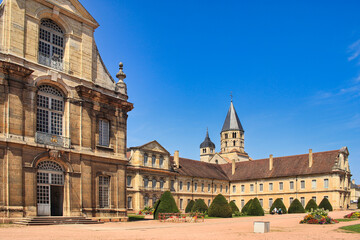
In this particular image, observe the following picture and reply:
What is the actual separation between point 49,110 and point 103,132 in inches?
162

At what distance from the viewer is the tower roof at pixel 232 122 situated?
3799 inches

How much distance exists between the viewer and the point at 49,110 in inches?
862

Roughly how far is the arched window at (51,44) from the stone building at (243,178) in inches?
975

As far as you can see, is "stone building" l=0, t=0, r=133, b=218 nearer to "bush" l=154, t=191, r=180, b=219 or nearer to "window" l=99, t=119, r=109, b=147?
"window" l=99, t=119, r=109, b=147

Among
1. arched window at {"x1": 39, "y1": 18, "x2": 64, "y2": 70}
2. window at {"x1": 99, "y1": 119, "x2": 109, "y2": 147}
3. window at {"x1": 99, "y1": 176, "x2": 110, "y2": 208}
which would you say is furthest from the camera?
window at {"x1": 99, "y1": 119, "x2": 109, "y2": 147}

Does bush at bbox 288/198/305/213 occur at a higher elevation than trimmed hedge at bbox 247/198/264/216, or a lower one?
lower

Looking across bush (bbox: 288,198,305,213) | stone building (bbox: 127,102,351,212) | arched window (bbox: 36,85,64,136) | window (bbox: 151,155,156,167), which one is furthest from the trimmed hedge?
arched window (bbox: 36,85,64,136)

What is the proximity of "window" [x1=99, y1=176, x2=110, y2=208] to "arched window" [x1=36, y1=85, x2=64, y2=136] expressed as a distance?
13.6ft

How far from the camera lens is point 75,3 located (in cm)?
2402

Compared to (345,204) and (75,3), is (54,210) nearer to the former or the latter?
(75,3)

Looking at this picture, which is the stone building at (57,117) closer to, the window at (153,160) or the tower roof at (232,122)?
the window at (153,160)

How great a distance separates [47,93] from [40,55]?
2148 millimetres

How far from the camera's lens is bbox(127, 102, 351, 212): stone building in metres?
47.4

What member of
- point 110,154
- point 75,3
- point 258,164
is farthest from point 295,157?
point 75,3
